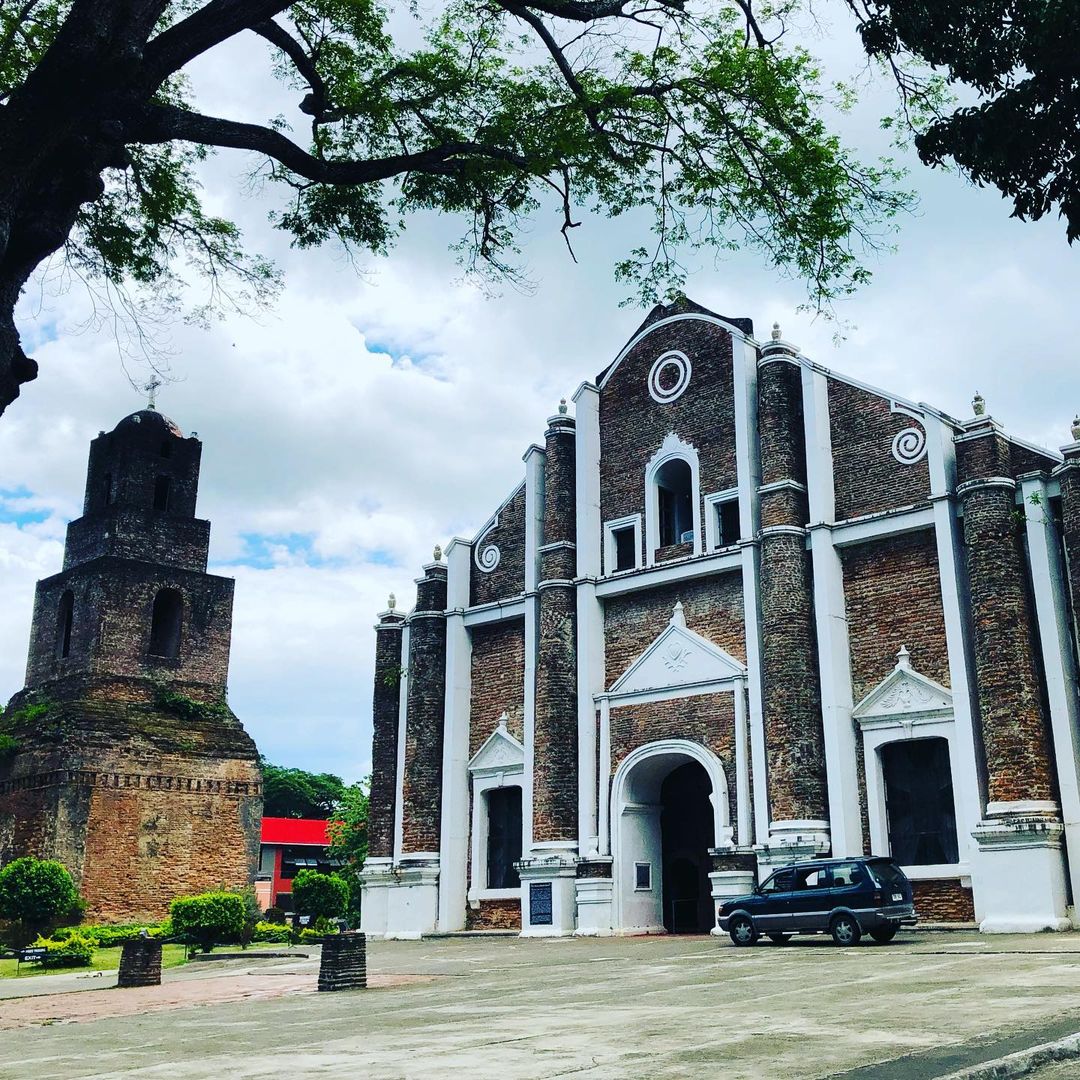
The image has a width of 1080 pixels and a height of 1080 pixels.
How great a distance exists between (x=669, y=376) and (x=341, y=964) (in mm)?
15884

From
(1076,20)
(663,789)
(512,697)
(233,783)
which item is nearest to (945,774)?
(663,789)

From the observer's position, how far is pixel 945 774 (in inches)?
819

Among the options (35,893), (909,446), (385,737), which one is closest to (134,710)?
(35,893)

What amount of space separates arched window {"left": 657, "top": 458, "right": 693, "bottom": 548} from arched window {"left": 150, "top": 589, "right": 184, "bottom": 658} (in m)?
16.6

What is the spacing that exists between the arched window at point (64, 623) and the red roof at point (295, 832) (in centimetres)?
3320

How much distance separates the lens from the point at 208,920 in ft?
81.9

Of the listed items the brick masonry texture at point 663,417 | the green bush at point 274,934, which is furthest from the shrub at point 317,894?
the brick masonry texture at point 663,417

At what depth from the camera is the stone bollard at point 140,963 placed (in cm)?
1706

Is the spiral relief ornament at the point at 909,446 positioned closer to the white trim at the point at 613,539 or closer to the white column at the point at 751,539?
the white column at the point at 751,539

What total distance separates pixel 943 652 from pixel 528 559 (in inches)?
398

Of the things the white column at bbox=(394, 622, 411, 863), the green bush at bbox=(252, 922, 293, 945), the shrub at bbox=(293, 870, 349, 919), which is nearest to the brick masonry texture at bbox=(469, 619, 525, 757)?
the white column at bbox=(394, 622, 411, 863)

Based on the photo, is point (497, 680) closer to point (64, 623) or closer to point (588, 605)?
point (588, 605)

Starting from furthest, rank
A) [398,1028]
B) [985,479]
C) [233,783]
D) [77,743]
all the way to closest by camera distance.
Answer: [233,783], [77,743], [985,479], [398,1028]

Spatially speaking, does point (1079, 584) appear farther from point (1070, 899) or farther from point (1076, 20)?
point (1076, 20)
